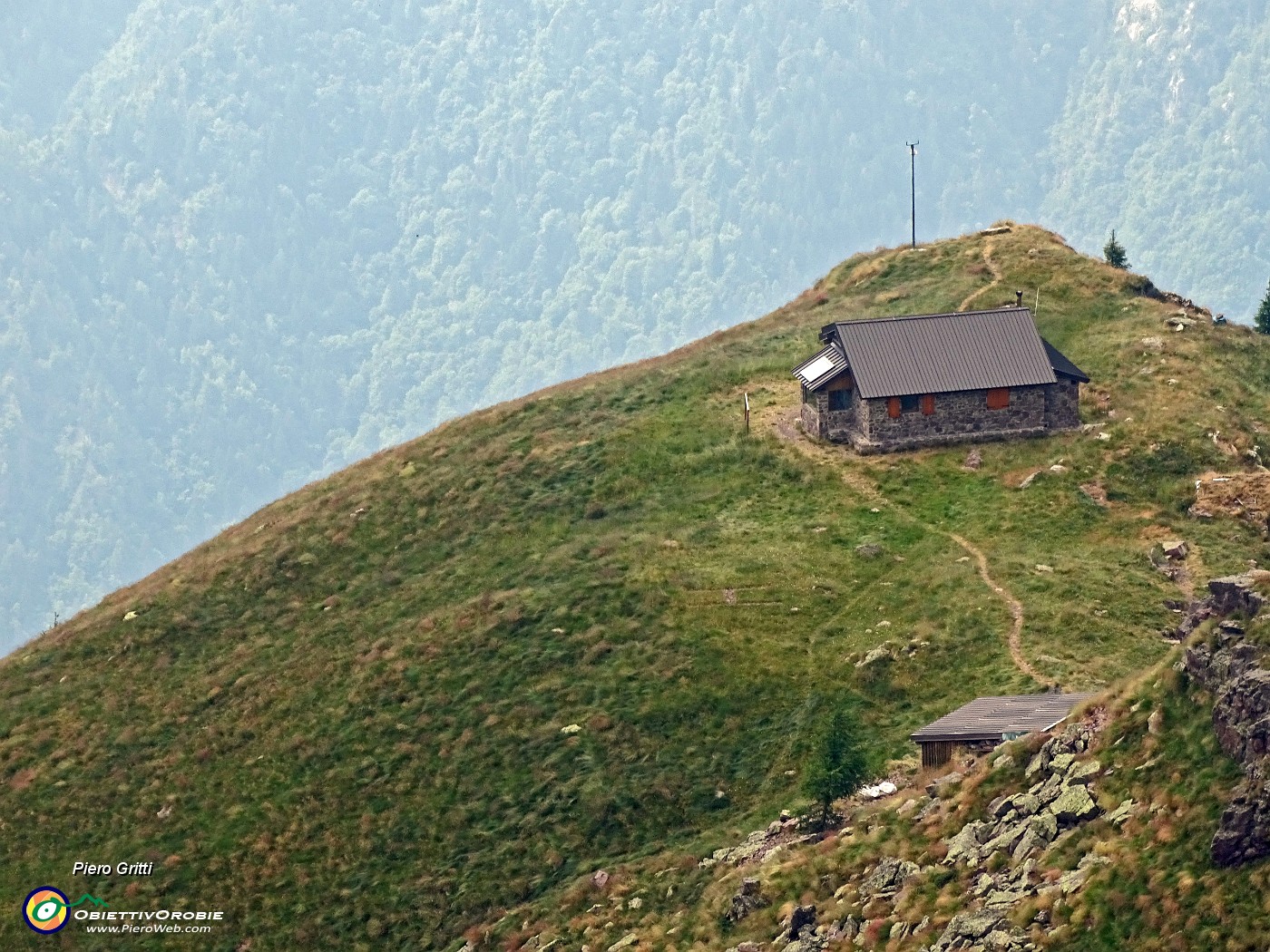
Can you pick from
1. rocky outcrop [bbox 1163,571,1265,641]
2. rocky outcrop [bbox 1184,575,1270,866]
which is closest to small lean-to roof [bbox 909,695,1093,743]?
rocky outcrop [bbox 1163,571,1265,641]

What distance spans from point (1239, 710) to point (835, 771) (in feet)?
55.2

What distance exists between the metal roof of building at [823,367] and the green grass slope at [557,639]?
3.04 meters

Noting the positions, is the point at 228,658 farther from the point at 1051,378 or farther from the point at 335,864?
the point at 1051,378

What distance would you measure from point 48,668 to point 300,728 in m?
16.0

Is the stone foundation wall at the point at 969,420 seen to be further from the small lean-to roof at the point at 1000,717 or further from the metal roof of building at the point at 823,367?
the small lean-to roof at the point at 1000,717

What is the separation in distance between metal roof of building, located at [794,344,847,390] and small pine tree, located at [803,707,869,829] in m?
34.4

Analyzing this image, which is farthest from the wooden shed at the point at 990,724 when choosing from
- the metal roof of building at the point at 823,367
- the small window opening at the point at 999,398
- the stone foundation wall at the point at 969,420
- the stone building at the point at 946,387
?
the metal roof of building at the point at 823,367

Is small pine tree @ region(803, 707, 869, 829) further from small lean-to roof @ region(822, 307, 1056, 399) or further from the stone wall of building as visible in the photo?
small lean-to roof @ region(822, 307, 1056, 399)

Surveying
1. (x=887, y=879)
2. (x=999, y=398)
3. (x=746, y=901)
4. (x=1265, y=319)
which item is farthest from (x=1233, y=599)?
(x=1265, y=319)

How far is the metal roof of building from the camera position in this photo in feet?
289

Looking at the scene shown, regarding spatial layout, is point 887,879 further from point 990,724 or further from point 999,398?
point 999,398

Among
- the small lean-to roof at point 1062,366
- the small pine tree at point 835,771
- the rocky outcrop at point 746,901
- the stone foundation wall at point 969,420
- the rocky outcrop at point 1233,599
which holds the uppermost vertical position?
the small lean-to roof at point 1062,366

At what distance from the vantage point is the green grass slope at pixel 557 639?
6316cm

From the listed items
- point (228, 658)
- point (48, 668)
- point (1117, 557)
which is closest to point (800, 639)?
point (1117, 557)
